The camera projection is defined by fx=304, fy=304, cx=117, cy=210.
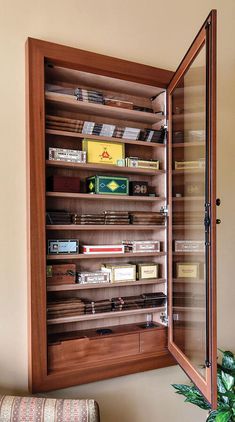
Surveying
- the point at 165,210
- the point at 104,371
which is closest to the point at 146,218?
the point at 165,210

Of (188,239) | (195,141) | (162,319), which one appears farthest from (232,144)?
(162,319)

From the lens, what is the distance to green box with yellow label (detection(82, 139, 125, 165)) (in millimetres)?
1677

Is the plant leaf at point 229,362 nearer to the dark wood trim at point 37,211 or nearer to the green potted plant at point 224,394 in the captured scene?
the green potted plant at point 224,394

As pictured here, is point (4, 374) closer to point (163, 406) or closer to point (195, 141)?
point (163, 406)

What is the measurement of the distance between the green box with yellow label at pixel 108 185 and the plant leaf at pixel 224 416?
3.88ft

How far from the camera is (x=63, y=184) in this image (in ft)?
5.27

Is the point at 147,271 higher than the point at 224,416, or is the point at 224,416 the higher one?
the point at 147,271

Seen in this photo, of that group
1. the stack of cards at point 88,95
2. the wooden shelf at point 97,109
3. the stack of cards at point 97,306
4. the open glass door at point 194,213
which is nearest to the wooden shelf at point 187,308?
the open glass door at point 194,213

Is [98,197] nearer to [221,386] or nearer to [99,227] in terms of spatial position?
[99,227]

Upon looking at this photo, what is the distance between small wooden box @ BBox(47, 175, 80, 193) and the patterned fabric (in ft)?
3.14

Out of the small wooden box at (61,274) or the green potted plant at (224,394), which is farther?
the small wooden box at (61,274)

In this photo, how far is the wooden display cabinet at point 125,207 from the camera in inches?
57.7

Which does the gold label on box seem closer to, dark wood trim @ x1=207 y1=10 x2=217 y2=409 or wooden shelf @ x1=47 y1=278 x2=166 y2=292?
wooden shelf @ x1=47 y1=278 x2=166 y2=292

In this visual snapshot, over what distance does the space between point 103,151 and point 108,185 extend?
20 centimetres
